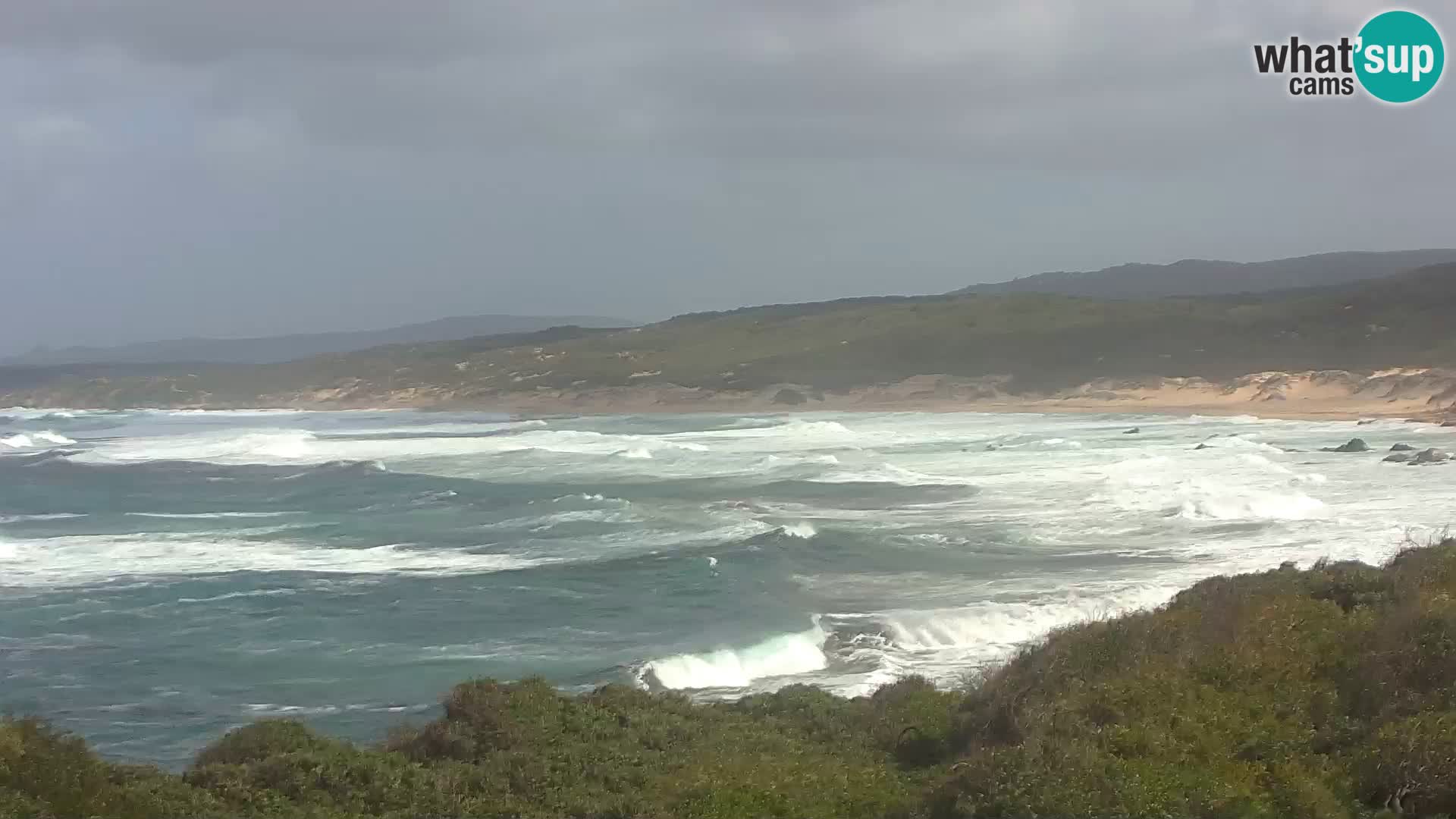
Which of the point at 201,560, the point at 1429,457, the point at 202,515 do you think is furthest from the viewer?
the point at 202,515

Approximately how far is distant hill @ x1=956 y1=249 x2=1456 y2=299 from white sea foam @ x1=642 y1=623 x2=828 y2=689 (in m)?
151

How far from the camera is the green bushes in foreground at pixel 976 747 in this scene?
7270mm

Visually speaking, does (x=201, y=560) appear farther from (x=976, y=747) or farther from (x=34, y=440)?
(x=34, y=440)

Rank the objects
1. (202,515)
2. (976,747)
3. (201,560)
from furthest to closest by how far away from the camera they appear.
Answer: (202,515) → (201,560) → (976,747)

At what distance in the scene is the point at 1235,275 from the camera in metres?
175

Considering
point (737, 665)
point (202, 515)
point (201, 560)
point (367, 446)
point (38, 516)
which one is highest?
point (367, 446)

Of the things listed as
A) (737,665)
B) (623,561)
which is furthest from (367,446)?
(737,665)

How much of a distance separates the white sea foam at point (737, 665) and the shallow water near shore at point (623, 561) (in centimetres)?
5

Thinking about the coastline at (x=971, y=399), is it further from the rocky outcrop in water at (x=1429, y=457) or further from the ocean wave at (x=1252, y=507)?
the ocean wave at (x=1252, y=507)

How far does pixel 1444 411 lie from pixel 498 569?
132 feet

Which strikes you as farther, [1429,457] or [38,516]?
[38,516]

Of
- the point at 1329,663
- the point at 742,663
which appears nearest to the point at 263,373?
the point at 742,663

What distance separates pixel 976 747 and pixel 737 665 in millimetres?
7242

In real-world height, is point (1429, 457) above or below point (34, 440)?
below
